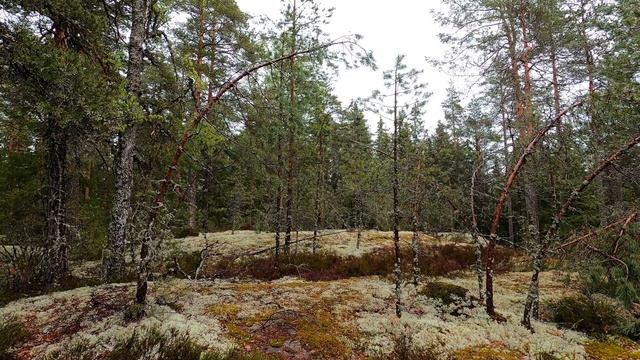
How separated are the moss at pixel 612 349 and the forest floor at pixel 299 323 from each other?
0.08ft

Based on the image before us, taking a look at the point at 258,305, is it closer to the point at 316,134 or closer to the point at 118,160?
the point at 118,160

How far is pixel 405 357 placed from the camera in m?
6.73

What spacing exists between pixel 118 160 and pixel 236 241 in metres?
8.19

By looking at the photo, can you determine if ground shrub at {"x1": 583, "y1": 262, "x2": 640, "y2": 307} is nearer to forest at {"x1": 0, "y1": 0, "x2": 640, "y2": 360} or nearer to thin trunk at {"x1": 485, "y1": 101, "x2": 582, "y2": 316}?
forest at {"x1": 0, "y1": 0, "x2": 640, "y2": 360}

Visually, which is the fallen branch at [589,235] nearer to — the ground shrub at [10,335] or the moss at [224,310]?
the moss at [224,310]

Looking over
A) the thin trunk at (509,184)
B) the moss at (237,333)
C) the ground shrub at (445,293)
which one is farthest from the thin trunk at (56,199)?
the thin trunk at (509,184)

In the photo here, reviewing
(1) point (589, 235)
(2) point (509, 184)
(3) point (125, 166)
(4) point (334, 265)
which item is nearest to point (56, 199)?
(3) point (125, 166)

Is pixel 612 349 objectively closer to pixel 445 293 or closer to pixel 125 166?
pixel 445 293

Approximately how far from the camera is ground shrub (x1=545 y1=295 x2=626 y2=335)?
8.65 m

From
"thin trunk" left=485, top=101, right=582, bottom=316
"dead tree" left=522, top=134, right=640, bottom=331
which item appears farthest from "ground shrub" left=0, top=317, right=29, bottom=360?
"dead tree" left=522, top=134, right=640, bottom=331

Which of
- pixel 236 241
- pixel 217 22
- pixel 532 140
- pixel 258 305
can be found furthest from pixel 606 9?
pixel 217 22

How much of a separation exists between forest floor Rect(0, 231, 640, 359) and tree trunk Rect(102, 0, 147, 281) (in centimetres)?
105

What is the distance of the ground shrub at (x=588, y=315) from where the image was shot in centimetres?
865

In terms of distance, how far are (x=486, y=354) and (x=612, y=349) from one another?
318 centimetres
